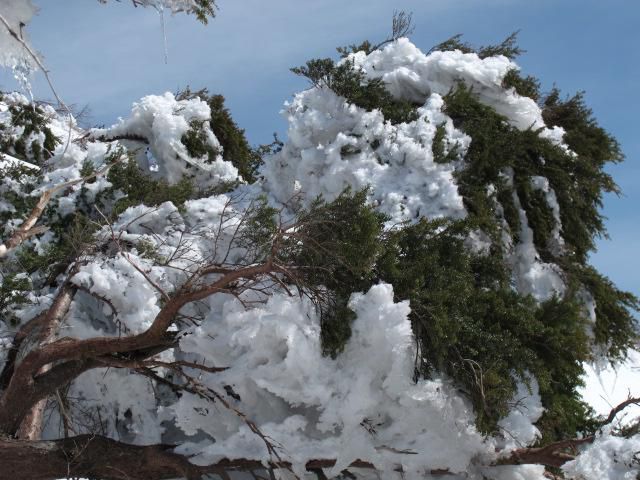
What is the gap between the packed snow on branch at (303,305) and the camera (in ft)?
20.8

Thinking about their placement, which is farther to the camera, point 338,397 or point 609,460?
point 338,397

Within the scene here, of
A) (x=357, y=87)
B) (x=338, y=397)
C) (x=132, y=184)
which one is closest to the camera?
(x=338, y=397)

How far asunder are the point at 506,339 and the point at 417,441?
4.65 feet

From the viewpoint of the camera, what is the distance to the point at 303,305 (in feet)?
21.8

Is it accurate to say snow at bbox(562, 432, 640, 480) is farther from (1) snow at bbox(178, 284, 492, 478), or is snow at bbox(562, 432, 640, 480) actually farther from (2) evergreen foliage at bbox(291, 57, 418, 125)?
(2) evergreen foliage at bbox(291, 57, 418, 125)

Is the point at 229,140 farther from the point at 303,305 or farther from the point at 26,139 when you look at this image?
the point at 303,305

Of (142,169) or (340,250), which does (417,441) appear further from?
(142,169)

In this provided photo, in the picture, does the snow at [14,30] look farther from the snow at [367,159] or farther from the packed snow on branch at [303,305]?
the snow at [367,159]

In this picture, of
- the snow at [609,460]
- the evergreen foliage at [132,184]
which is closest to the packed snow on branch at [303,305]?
the snow at [609,460]

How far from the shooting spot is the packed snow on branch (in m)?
6.34

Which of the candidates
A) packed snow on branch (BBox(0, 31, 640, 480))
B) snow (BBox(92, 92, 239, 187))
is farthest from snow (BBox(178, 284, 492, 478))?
snow (BBox(92, 92, 239, 187))

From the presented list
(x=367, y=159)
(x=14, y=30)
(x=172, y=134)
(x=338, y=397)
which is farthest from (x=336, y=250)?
(x=172, y=134)

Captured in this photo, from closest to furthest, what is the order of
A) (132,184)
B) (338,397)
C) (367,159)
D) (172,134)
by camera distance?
(338,397)
(367,159)
(132,184)
(172,134)

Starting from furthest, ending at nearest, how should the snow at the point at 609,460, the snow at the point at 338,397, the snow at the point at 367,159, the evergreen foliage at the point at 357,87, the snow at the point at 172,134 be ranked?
1. the snow at the point at 172,134
2. the evergreen foliage at the point at 357,87
3. the snow at the point at 367,159
4. the snow at the point at 338,397
5. the snow at the point at 609,460
